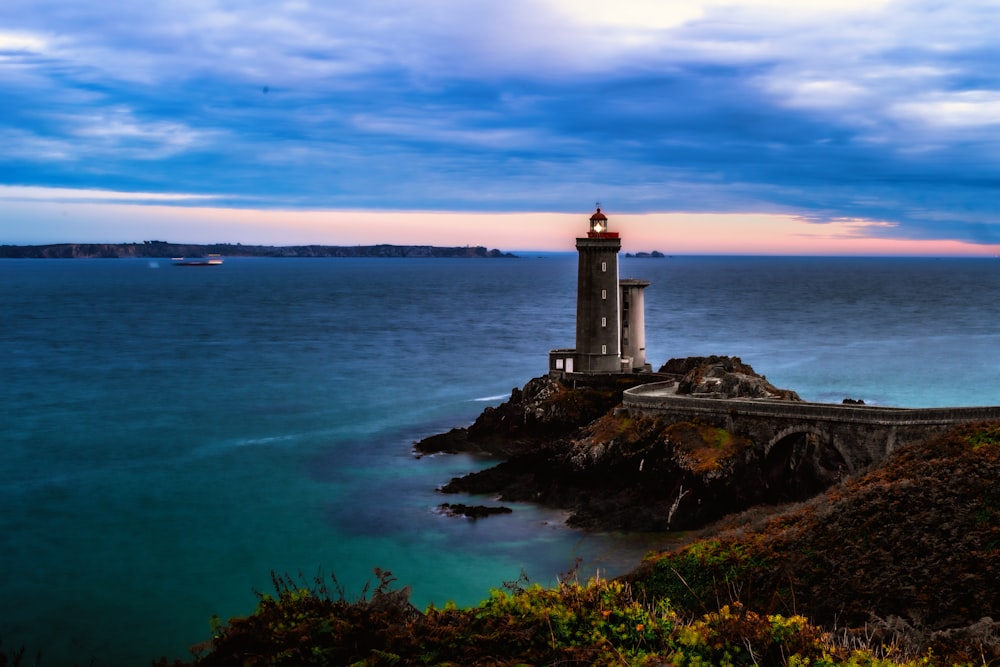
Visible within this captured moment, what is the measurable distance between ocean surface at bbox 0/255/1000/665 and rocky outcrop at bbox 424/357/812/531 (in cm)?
185

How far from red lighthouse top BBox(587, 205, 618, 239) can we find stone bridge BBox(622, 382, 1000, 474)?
1316 cm

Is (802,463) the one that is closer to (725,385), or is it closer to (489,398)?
(725,385)

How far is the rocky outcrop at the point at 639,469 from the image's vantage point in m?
36.2

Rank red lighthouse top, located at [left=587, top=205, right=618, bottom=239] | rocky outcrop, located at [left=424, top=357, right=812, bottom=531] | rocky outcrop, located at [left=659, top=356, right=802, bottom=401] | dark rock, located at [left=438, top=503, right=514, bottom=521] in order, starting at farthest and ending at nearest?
red lighthouse top, located at [left=587, top=205, right=618, bottom=239]
rocky outcrop, located at [left=659, top=356, right=802, bottom=401]
dark rock, located at [left=438, top=503, right=514, bottom=521]
rocky outcrop, located at [left=424, top=357, right=812, bottom=531]

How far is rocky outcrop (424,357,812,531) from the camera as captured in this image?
36.2 m

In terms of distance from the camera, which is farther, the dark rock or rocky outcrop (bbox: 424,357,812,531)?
the dark rock

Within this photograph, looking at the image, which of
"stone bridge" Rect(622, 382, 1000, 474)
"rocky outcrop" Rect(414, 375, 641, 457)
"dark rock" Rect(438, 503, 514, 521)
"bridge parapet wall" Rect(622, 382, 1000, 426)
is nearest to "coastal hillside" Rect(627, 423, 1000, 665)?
"bridge parapet wall" Rect(622, 382, 1000, 426)

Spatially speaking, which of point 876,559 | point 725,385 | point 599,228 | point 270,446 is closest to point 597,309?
point 599,228

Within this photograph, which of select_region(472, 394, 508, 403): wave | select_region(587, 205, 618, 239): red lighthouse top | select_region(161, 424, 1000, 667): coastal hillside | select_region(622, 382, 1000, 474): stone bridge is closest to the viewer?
select_region(161, 424, 1000, 667): coastal hillside

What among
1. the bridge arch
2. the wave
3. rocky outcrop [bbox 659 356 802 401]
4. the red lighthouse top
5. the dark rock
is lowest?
the dark rock

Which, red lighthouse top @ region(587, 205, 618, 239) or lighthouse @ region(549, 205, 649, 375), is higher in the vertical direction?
red lighthouse top @ region(587, 205, 618, 239)

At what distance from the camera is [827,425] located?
37062mm

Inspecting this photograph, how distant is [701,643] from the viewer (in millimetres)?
13219

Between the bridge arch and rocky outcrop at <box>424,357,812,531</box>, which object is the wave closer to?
rocky outcrop at <box>424,357,812,531</box>
